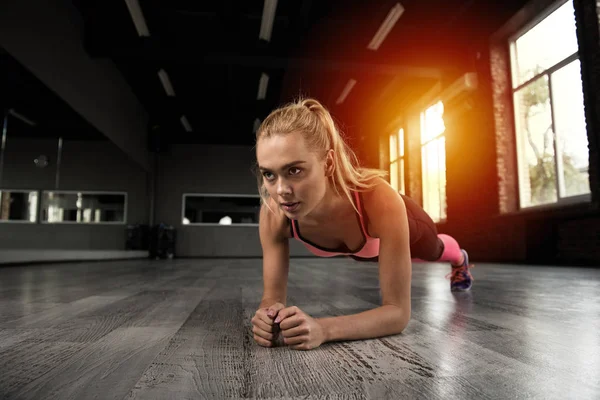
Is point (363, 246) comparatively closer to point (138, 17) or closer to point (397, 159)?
point (138, 17)

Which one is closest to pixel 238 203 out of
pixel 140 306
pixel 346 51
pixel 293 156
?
pixel 346 51

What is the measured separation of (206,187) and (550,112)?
7.61m

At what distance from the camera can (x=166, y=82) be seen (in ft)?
22.8

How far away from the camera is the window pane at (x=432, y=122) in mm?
7283

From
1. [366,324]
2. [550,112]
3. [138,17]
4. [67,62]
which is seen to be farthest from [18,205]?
[366,324]

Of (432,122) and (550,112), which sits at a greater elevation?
(432,122)

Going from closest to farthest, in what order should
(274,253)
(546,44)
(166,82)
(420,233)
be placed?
(274,253)
(420,233)
(546,44)
(166,82)

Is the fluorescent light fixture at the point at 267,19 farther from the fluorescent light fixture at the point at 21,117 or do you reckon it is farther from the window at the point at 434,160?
the fluorescent light fixture at the point at 21,117

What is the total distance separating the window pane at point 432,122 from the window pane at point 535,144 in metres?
1.53

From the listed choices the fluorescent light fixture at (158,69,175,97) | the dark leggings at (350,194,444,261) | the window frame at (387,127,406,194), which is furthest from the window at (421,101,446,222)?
the dark leggings at (350,194,444,261)

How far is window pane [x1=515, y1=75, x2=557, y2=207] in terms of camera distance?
4977 mm

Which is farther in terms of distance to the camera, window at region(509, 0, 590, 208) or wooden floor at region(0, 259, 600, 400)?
window at region(509, 0, 590, 208)

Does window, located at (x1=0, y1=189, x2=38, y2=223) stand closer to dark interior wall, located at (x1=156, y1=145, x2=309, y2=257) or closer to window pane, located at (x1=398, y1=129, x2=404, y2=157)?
dark interior wall, located at (x1=156, y1=145, x2=309, y2=257)

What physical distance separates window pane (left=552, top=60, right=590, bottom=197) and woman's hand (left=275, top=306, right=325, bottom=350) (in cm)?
450
